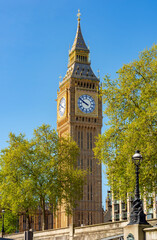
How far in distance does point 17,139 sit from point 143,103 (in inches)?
1327

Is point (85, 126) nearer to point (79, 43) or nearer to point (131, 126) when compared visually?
point (79, 43)

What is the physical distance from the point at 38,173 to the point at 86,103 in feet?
172

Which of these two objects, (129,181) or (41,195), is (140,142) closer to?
(129,181)

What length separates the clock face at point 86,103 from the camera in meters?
117

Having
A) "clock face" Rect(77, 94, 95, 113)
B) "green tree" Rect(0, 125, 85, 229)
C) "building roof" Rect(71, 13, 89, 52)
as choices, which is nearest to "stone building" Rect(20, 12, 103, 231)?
"clock face" Rect(77, 94, 95, 113)

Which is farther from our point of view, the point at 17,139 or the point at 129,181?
the point at 17,139

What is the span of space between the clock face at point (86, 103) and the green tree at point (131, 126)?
71500 mm

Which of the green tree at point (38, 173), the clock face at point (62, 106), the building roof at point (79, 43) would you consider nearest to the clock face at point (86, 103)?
the clock face at point (62, 106)

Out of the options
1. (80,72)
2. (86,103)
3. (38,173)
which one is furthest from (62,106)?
(38,173)

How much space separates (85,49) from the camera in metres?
129

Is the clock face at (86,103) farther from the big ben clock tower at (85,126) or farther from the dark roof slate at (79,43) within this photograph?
the dark roof slate at (79,43)

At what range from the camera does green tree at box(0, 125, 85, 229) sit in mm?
65688

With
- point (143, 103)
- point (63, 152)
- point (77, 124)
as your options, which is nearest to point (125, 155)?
point (143, 103)

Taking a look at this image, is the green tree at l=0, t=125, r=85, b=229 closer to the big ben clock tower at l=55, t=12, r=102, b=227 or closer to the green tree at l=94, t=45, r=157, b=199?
the green tree at l=94, t=45, r=157, b=199
